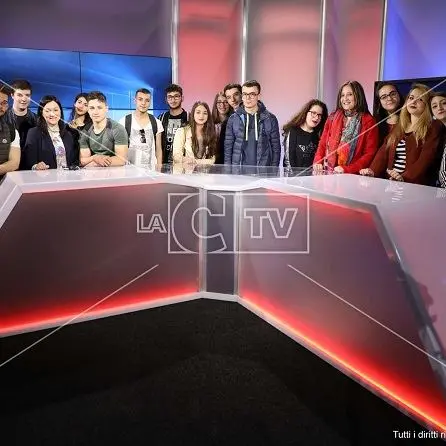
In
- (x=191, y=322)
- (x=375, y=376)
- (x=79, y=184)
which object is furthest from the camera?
(x=191, y=322)

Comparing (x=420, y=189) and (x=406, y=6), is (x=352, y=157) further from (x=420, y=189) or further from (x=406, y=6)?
(x=406, y=6)

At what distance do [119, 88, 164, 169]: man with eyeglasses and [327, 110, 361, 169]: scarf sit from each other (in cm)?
130

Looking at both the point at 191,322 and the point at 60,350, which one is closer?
the point at 60,350

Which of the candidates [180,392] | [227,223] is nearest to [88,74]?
[227,223]

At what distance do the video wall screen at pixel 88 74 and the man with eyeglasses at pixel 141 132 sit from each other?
1.79m

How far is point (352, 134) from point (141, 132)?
5.07 ft

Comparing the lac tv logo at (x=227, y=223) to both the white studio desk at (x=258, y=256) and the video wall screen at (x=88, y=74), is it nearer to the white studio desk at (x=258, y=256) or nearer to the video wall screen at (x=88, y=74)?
the white studio desk at (x=258, y=256)

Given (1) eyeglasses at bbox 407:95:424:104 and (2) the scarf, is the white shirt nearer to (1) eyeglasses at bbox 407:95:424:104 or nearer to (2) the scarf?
(2) the scarf

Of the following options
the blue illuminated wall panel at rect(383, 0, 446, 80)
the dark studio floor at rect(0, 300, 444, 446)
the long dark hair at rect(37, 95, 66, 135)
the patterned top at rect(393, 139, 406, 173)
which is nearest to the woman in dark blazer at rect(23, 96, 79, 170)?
the long dark hair at rect(37, 95, 66, 135)

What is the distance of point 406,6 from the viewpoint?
5395 millimetres

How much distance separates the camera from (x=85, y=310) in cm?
292

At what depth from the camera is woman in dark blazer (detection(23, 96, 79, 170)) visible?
3.16m

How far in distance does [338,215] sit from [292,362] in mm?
790

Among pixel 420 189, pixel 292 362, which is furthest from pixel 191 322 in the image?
pixel 420 189
